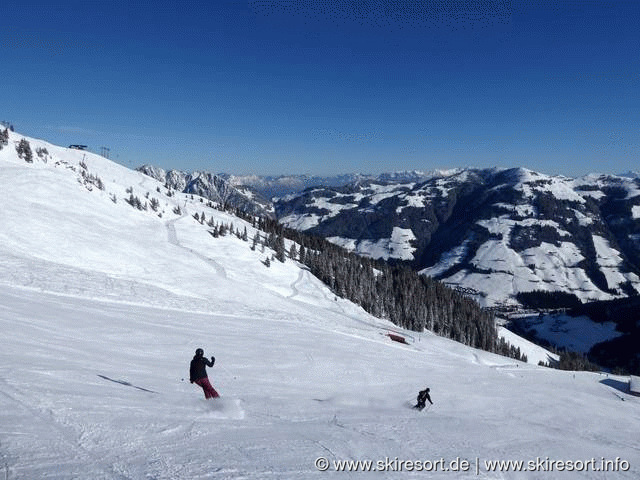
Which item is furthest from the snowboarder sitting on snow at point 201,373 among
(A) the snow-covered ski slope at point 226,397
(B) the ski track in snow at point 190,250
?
(B) the ski track in snow at point 190,250

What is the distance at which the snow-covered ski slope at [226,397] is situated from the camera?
437 inches

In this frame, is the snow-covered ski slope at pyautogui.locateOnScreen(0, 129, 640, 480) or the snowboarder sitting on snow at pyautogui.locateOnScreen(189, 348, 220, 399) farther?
the snowboarder sitting on snow at pyautogui.locateOnScreen(189, 348, 220, 399)

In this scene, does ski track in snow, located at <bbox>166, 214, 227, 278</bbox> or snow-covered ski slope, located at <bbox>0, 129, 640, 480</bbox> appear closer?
snow-covered ski slope, located at <bbox>0, 129, 640, 480</bbox>

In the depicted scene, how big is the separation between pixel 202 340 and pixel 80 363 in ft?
39.2

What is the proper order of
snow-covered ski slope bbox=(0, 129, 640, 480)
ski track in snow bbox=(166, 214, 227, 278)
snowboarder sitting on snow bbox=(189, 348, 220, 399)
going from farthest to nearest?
ski track in snow bbox=(166, 214, 227, 278) < snowboarder sitting on snow bbox=(189, 348, 220, 399) < snow-covered ski slope bbox=(0, 129, 640, 480)

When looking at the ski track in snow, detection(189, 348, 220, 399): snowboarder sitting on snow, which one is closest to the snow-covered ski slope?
detection(189, 348, 220, 399): snowboarder sitting on snow

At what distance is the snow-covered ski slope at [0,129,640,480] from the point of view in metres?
11.1

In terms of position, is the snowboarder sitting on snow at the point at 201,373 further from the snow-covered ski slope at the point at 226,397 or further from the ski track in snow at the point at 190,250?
the ski track in snow at the point at 190,250

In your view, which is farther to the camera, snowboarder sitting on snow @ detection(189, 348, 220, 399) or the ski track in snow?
the ski track in snow

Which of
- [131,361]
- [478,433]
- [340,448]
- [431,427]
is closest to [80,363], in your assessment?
[131,361]

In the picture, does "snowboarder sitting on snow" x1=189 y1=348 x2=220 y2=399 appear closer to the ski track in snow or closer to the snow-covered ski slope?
the snow-covered ski slope

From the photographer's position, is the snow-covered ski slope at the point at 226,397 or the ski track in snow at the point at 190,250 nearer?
the snow-covered ski slope at the point at 226,397

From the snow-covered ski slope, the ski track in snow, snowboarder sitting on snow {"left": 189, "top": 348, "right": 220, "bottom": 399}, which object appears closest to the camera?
the snow-covered ski slope

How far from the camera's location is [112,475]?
936cm
